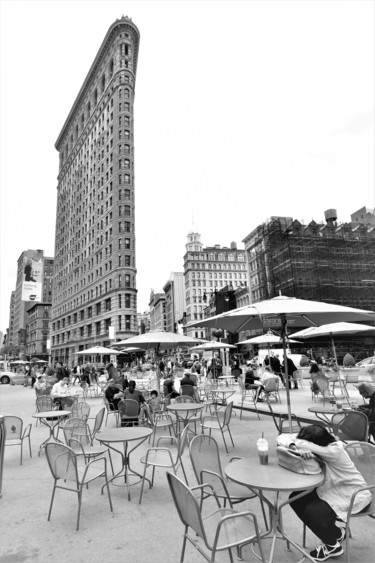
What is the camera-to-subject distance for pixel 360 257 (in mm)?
55500

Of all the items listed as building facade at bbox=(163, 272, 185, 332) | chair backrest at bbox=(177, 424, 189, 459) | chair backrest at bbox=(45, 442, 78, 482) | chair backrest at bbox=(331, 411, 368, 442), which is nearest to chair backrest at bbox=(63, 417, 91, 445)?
chair backrest at bbox=(45, 442, 78, 482)

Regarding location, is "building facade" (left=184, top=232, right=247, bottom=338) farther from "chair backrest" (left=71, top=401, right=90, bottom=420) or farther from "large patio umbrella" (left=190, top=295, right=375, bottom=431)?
"chair backrest" (left=71, top=401, right=90, bottom=420)

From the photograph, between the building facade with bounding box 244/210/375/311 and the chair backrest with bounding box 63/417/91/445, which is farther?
the building facade with bounding box 244/210/375/311

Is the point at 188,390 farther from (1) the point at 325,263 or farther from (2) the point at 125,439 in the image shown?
(1) the point at 325,263

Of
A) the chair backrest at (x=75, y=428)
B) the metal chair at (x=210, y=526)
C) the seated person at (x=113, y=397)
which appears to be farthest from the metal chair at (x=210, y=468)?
the seated person at (x=113, y=397)

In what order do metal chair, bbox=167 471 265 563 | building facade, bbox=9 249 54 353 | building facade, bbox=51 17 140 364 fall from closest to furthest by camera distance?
1. metal chair, bbox=167 471 265 563
2. building facade, bbox=51 17 140 364
3. building facade, bbox=9 249 54 353

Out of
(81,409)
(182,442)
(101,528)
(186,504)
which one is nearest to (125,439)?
(182,442)

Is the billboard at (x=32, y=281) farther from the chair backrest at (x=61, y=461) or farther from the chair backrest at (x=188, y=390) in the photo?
the chair backrest at (x=61, y=461)

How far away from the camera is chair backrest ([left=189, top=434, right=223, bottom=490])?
4.18 metres

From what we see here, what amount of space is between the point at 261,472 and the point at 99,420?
4.52m

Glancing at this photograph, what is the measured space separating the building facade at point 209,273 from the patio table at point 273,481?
12579cm

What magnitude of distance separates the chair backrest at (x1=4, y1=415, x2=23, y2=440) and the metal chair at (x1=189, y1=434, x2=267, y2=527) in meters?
5.11

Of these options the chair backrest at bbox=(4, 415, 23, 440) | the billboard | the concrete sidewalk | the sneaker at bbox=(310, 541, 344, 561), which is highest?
the billboard

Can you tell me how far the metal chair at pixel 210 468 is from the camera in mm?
3953
